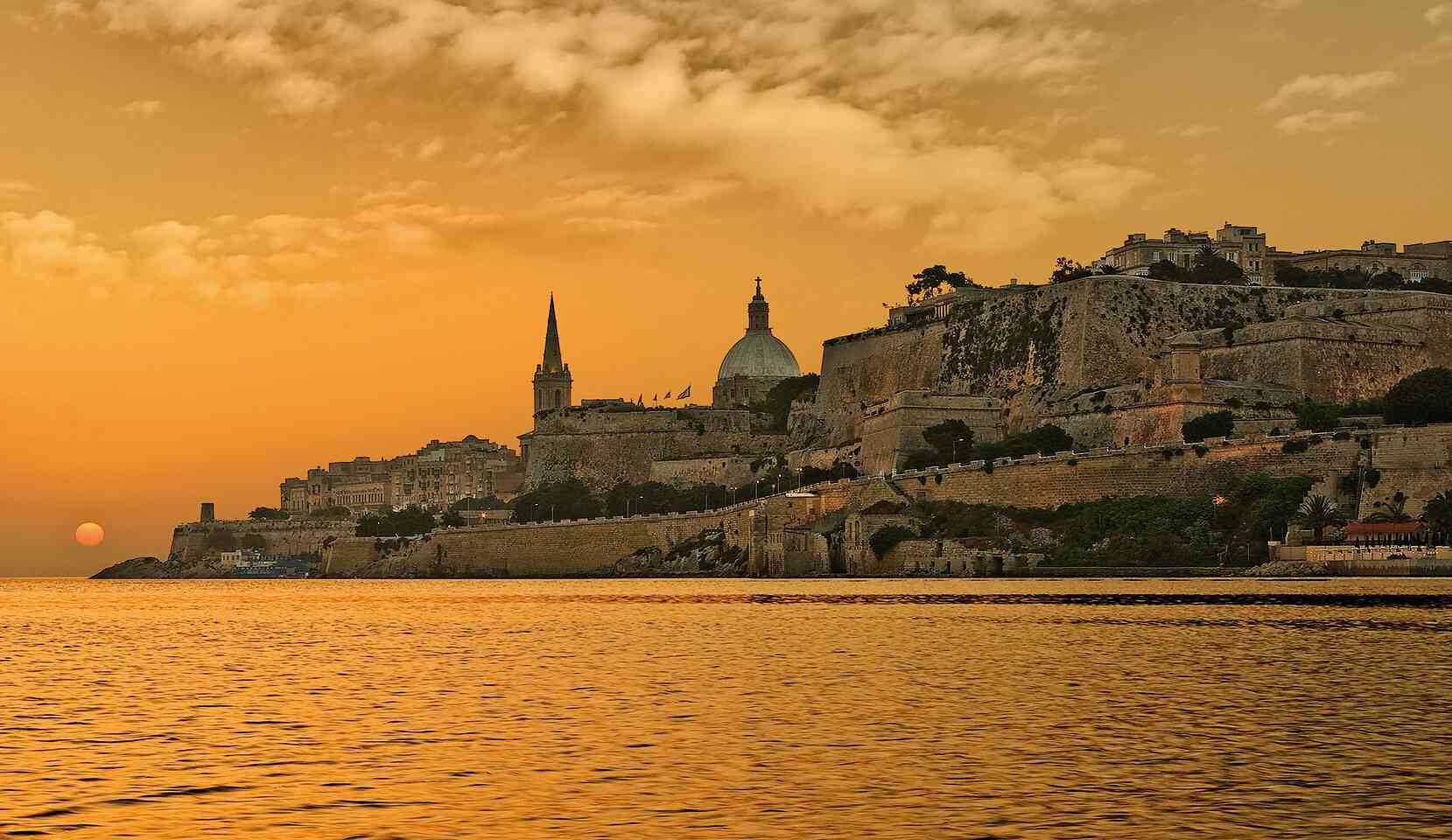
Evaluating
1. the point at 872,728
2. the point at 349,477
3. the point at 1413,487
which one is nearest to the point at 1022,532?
the point at 1413,487

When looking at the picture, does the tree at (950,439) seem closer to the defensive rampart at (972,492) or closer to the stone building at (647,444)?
the defensive rampart at (972,492)

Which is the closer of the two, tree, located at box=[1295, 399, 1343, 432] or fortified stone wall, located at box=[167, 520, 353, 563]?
tree, located at box=[1295, 399, 1343, 432]

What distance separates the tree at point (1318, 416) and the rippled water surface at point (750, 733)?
38481 millimetres

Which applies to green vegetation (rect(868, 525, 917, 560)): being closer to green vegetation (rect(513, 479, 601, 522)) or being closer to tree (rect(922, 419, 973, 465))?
tree (rect(922, 419, 973, 465))

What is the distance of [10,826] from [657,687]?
917 centimetres

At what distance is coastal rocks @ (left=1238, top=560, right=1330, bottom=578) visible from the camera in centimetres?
5344

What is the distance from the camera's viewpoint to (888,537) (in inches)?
2790

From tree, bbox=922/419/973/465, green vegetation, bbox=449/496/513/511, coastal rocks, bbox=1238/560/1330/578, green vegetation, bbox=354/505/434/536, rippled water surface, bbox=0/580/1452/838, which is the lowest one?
rippled water surface, bbox=0/580/1452/838

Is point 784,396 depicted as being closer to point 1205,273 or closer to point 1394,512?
point 1205,273

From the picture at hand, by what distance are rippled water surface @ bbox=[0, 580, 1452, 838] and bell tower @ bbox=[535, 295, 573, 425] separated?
11529cm

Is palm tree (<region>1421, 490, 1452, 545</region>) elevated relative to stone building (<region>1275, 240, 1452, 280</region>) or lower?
lower

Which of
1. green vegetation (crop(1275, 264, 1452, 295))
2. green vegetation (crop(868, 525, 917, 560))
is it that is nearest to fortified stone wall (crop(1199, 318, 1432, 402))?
green vegetation (crop(1275, 264, 1452, 295))

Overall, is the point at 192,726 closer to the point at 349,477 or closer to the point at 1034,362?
the point at 1034,362

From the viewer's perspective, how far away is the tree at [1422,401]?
62.9m
